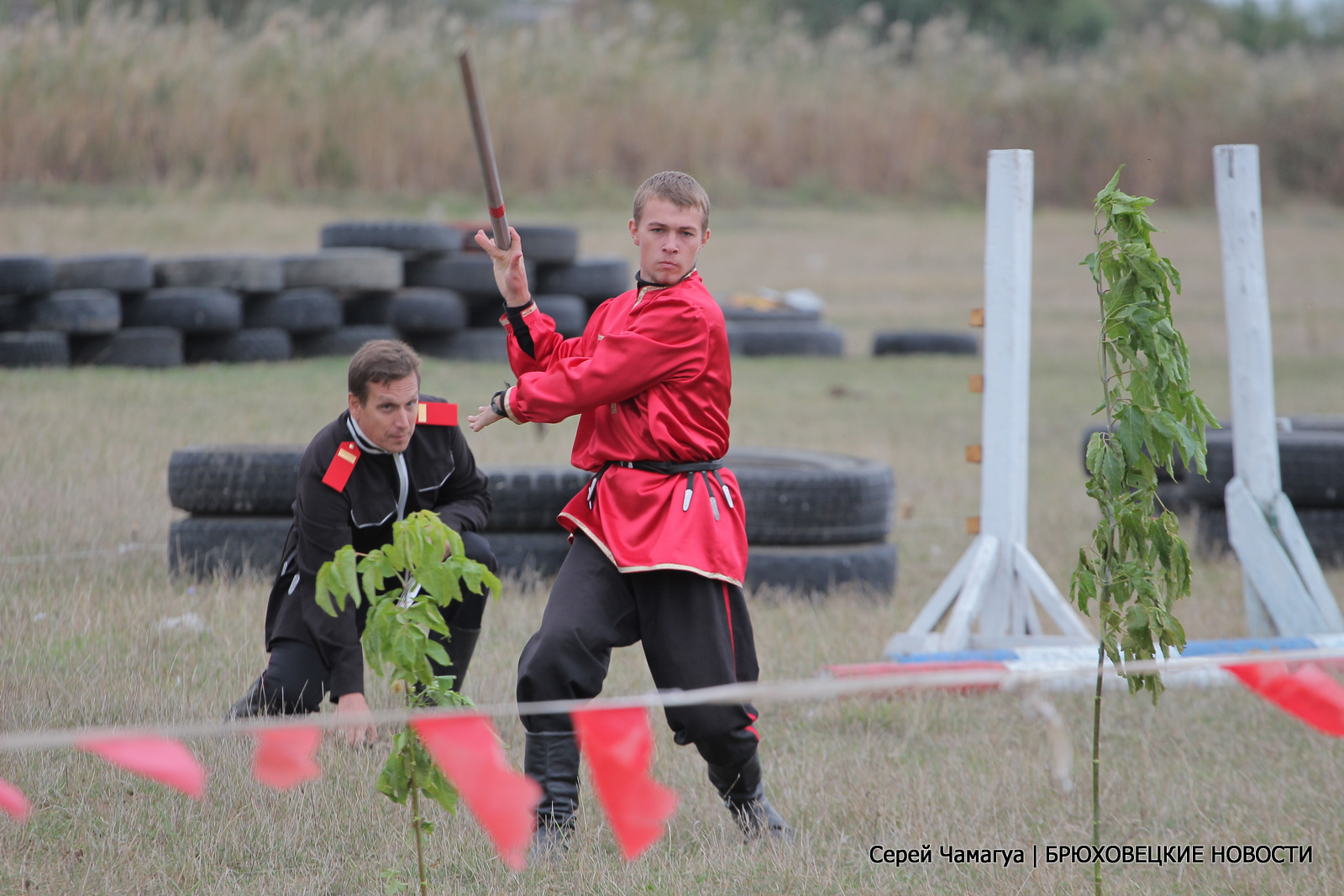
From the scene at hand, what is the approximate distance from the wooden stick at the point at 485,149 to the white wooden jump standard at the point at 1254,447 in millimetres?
3483

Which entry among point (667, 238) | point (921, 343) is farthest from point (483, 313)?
point (667, 238)

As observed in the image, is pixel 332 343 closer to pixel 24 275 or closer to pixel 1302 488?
pixel 24 275

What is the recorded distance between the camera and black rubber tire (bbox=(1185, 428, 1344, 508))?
22.5ft

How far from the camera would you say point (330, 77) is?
691 inches

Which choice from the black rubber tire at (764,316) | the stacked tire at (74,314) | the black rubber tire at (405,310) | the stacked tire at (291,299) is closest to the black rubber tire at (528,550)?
the stacked tire at (291,299)

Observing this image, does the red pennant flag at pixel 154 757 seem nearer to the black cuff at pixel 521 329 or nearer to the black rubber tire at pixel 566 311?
the black cuff at pixel 521 329

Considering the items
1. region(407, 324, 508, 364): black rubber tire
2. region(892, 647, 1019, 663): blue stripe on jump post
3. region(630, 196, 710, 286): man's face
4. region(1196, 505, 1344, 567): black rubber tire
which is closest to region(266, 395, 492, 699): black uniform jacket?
region(630, 196, 710, 286): man's face

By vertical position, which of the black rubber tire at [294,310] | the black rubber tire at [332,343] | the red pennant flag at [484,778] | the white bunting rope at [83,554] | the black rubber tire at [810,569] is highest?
the black rubber tire at [294,310]

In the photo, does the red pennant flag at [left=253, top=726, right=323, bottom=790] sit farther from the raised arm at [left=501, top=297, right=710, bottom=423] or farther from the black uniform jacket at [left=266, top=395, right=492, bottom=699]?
the black uniform jacket at [left=266, top=395, right=492, bottom=699]

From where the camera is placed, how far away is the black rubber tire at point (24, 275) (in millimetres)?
10438

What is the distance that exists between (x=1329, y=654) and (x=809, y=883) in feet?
4.41

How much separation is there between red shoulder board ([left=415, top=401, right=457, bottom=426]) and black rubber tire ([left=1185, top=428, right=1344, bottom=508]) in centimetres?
431

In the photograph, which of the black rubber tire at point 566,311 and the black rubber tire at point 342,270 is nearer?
the black rubber tire at point 342,270

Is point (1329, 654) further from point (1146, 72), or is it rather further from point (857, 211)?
point (1146, 72)
